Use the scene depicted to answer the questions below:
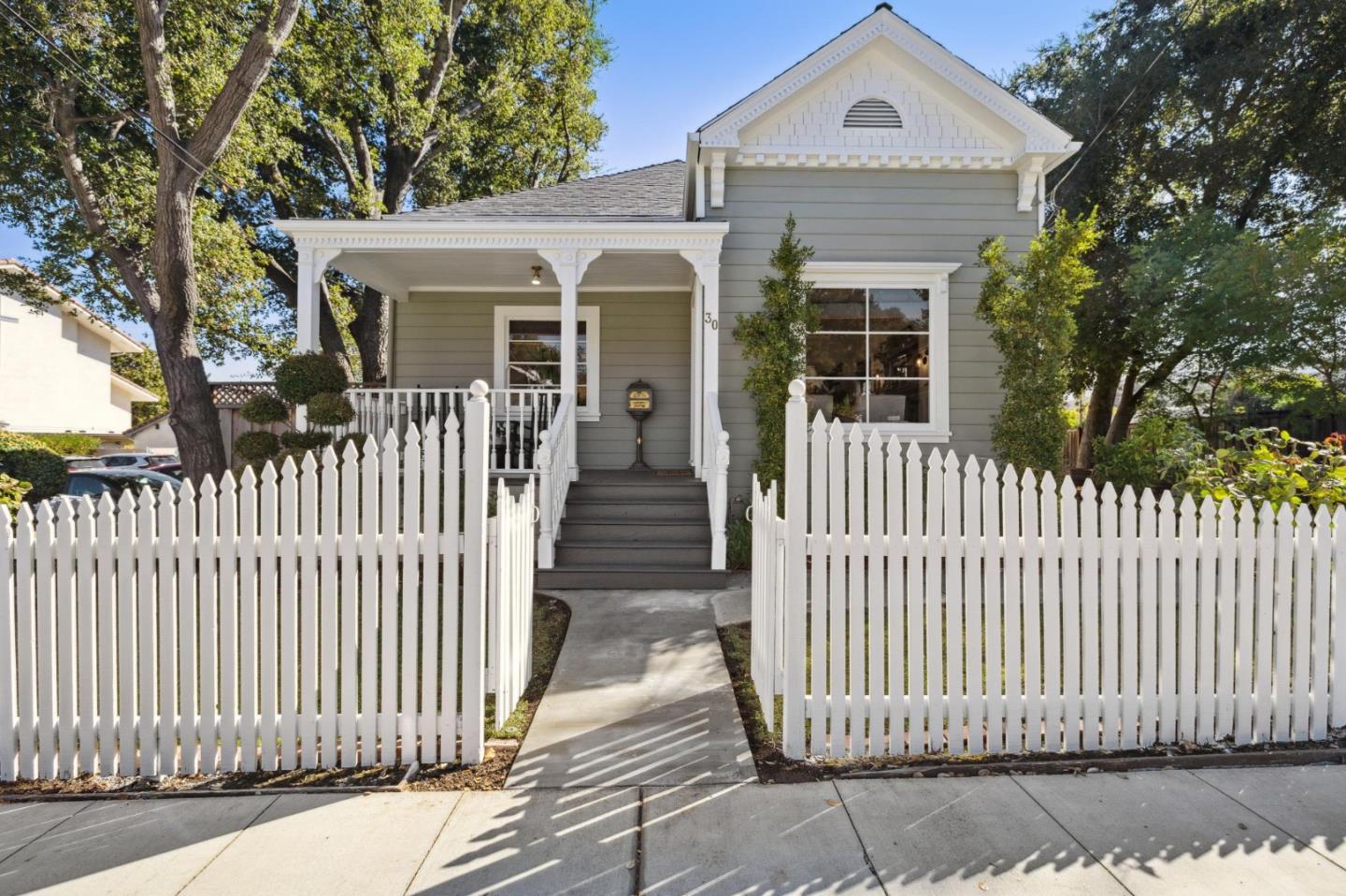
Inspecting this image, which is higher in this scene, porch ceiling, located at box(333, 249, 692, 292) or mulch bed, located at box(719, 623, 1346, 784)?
porch ceiling, located at box(333, 249, 692, 292)

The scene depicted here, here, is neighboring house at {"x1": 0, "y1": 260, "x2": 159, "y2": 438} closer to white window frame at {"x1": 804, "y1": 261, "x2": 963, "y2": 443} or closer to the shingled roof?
the shingled roof

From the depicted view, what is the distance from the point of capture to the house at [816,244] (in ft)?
24.6

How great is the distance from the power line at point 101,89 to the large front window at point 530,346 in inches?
153

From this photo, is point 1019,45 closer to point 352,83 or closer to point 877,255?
point 877,255

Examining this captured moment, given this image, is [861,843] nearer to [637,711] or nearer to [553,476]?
[637,711]

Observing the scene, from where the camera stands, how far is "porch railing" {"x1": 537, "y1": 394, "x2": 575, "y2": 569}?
6.32m

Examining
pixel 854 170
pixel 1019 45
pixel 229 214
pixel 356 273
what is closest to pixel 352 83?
pixel 229 214

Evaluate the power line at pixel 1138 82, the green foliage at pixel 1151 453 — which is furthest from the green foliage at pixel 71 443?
the power line at pixel 1138 82

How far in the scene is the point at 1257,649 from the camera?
3148 mm

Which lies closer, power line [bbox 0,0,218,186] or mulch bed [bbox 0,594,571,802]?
mulch bed [bbox 0,594,571,802]

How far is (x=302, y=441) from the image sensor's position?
7.17 m

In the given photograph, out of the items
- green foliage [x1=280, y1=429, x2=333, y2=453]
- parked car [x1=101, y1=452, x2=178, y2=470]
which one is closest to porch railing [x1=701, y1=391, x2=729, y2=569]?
green foliage [x1=280, y1=429, x2=333, y2=453]

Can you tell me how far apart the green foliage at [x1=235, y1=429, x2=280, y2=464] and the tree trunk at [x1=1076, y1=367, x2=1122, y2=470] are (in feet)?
40.8

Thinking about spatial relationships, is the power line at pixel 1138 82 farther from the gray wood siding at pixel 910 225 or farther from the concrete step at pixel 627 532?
the concrete step at pixel 627 532
